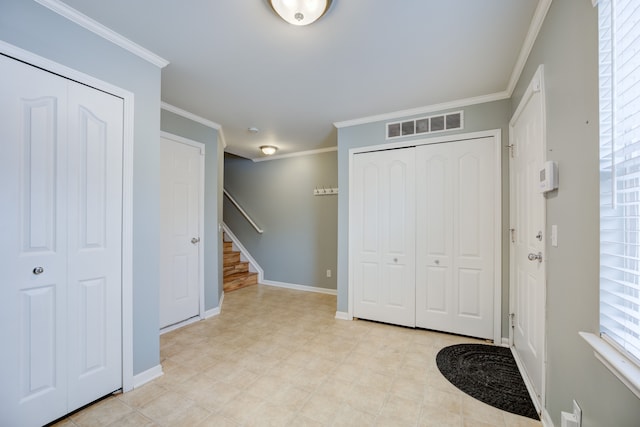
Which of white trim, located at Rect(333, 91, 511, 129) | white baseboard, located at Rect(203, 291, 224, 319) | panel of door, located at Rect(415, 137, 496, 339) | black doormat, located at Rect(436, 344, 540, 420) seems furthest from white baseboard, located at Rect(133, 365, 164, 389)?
white trim, located at Rect(333, 91, 511, 129)

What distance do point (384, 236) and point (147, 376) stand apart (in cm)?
259

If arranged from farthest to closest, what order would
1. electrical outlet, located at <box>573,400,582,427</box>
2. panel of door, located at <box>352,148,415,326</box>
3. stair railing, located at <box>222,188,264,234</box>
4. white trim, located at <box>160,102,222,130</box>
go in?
1. stair railing, located at <box>222,188,264,234</box>
2. panel of door, located at <box>352,148,415,326</box>
3. white trim, located at <box>160,102,222,130</box>
4. electrical outlet, located at <box>573,400,582,427</box>

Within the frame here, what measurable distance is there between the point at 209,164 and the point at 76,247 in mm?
1952

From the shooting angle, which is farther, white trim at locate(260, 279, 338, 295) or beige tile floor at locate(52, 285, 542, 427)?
white trim at locate(260, 279, 338, 295)

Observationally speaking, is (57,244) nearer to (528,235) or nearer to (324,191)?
(528,235)

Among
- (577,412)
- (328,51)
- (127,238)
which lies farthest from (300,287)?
(577,412)

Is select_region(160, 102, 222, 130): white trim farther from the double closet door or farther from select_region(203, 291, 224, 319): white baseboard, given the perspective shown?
select_region(203, 291, 224, 319): white baseboard

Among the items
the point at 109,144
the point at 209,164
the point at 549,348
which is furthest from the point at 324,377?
the point at 209,164

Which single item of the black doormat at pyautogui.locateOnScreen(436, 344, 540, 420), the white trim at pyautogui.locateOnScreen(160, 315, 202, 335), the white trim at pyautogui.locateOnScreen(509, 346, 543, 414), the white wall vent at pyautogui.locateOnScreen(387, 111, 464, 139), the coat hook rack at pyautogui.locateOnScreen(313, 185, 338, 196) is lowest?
the white trim at pyautogui.locateOnScreen(160, 315, 202, 335)

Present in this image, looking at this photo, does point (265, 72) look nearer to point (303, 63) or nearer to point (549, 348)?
point (303, 63)

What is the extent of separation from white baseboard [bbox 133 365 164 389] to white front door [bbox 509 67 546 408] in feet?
8.91

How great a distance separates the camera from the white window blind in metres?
0.84

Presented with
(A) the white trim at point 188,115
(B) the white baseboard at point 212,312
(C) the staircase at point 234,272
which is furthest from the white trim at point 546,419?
(C) the staircase at point 234,272

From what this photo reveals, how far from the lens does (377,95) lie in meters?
2.67
